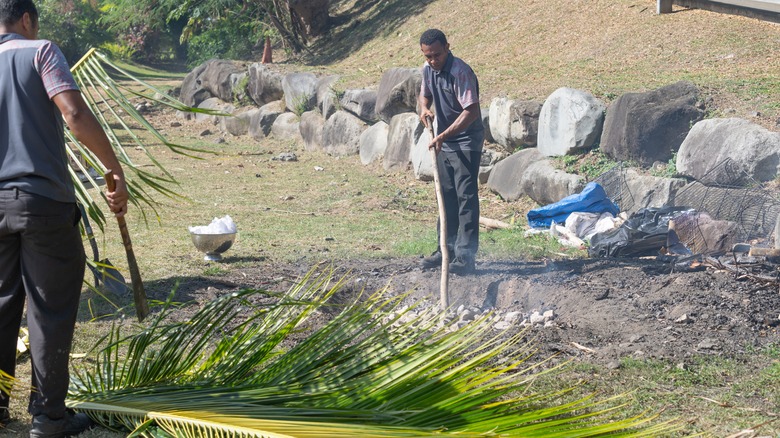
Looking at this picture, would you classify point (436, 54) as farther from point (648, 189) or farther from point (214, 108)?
point (214, 108)

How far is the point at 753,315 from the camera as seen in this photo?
209 inches

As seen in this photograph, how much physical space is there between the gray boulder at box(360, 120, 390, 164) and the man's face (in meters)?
6.09

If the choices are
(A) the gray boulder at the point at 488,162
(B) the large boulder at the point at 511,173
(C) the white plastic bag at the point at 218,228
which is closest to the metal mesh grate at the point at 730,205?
(B) the large boulder at the point at 511,173

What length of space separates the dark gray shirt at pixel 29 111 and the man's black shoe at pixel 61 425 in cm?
90

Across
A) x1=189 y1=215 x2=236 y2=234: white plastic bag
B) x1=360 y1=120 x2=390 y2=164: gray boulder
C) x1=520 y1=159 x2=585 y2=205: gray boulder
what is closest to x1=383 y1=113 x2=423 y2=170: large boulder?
x1=360 y1=120 x2=390 y2=164: gray boulder

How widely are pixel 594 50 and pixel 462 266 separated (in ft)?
22.3

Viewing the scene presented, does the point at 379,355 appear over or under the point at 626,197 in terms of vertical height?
over

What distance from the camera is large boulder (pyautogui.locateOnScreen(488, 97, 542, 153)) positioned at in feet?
34.9

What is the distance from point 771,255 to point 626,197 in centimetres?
254

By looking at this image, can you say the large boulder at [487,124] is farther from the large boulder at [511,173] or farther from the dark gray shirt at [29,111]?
the dark gray shirt at [29,111]

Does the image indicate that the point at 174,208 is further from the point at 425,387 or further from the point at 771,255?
the point at 425,387

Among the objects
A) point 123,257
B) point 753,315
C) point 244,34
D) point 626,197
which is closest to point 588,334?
point 753,315

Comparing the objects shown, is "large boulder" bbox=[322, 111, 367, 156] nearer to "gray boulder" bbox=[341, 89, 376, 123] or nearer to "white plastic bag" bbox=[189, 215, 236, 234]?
"gray boulder" bbox=[341, 89, 376, 123]

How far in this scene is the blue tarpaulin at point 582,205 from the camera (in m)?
8.54
